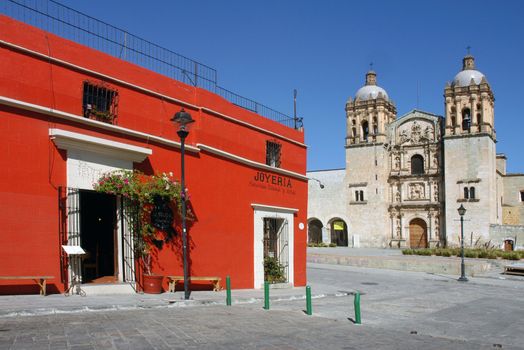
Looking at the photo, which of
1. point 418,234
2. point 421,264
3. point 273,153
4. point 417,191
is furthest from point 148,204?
point 418,234

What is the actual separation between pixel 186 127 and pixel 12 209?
12.9 feet

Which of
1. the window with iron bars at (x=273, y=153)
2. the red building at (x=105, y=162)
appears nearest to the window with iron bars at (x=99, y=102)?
the red building at (x=105, y=162)

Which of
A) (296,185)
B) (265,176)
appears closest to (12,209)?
(265,176)

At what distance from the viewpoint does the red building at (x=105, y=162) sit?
35.8ft

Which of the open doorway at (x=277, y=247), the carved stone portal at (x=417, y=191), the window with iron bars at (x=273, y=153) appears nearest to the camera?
the open doorway at (x=277, y=247)

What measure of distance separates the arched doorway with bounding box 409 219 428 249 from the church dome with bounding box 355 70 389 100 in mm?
11817

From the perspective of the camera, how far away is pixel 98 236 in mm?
13625

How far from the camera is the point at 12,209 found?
10.7 m

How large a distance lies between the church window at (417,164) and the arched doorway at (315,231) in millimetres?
9996

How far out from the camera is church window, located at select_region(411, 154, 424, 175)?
50.3 m

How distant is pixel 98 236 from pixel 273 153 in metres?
7.19

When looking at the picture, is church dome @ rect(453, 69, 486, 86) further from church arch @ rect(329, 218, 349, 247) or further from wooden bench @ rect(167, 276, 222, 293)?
wooden bench @ rect(167, 276, 222, 293)

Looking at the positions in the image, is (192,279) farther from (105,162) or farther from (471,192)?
(471,192)

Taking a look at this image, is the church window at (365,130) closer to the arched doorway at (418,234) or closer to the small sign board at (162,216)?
the arched doorway at (418,234)
